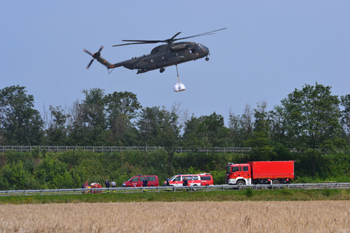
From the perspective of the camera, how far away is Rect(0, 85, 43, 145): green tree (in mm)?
92312

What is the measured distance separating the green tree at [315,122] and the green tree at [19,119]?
172 feet

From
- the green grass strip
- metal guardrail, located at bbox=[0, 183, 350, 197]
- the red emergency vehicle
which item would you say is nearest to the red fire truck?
metal guardrail, located at bbox=[0, 183, 350, 197]

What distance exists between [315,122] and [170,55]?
1225 inches

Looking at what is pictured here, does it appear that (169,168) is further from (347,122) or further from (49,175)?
(347,122)

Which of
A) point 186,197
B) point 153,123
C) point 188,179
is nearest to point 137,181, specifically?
point 188,179

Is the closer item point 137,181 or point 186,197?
point 186,197

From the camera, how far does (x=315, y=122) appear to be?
64.8 m

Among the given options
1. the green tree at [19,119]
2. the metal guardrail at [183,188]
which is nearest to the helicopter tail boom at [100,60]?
the metal guardrail at [183,188]

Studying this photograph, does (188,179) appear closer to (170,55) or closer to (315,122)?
(170,55)

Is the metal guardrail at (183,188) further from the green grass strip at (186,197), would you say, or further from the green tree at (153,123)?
the green tree at (153,123)

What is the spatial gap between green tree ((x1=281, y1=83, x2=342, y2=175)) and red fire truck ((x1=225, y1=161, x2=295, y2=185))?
15.5 m

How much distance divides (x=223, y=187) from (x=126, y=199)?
9299mm

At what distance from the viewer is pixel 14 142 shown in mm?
89000

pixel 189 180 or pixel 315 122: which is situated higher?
pixel 315 122
